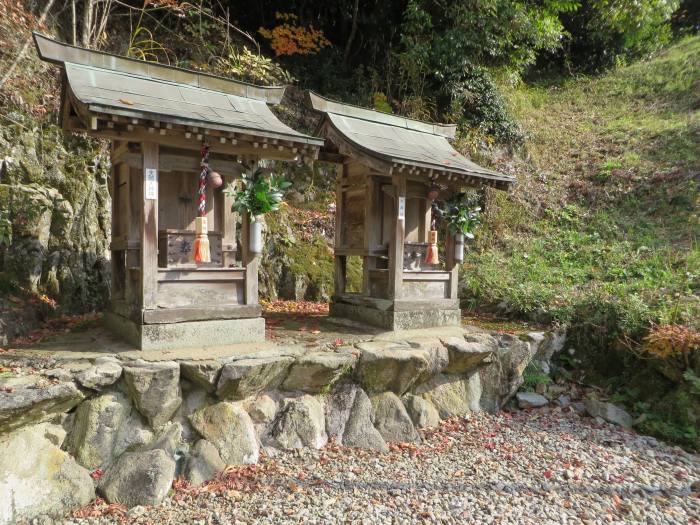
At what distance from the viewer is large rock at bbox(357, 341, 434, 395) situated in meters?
5.79

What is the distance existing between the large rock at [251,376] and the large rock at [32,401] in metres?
1.41

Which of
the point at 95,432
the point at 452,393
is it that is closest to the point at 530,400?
the point at 452,393

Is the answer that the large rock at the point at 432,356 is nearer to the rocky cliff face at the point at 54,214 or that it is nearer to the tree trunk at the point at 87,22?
the rocky cliff face at the point at 54,214

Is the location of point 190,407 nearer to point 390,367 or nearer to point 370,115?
point 390,367

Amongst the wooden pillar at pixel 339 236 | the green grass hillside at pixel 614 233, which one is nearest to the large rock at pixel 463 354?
the green grass hillside at pixel 614 233

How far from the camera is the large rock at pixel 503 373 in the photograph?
689 centimetres

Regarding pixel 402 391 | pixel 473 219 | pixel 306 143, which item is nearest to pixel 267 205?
pixel 306 143

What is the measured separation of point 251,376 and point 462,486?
8.69 feet

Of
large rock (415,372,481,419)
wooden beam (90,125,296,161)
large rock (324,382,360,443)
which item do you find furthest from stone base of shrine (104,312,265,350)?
large rock (415,372,481,419)

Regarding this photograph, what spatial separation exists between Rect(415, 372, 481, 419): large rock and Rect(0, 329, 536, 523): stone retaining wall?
0.02 m

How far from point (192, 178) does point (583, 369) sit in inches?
291

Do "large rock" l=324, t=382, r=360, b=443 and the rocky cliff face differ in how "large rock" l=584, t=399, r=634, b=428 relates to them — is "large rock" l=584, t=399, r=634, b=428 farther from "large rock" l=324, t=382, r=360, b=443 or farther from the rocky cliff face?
the rocky cliff face

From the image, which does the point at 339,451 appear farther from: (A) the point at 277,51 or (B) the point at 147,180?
(A) the point at 277,51

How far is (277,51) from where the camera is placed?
44.0 ft
